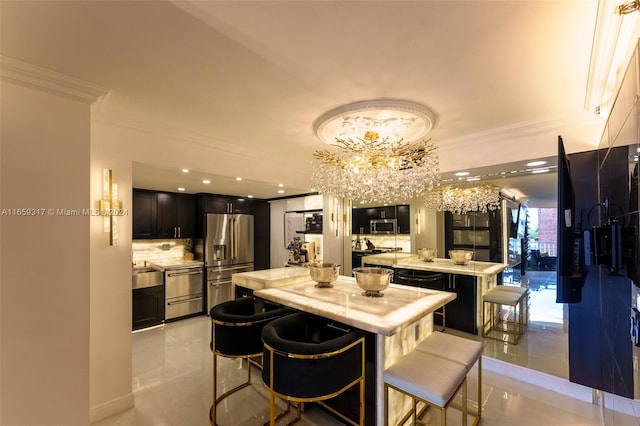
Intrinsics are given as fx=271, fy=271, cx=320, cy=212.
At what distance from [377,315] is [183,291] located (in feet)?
12.7

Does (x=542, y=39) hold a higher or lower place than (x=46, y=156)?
higher

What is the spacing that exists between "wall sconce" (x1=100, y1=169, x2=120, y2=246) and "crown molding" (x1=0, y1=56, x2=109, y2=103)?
705 mm

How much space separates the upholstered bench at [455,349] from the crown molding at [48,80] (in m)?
2.88

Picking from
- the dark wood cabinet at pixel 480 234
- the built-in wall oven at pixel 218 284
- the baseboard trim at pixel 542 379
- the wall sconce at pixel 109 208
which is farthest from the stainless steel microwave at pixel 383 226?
the wall sconce at pixel 109 208

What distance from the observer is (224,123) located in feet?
8.13

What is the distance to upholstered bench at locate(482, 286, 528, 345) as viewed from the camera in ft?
10.2

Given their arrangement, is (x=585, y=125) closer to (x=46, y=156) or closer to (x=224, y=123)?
(x=224, y=123)

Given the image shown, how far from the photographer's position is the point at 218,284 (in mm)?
4938

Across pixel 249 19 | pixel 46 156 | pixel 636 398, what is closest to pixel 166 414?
pixel 46 156

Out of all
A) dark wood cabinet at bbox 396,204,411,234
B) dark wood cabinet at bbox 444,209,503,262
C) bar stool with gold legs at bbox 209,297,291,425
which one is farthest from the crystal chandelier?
bar stool with gold legs at bbox 209,297,291,425

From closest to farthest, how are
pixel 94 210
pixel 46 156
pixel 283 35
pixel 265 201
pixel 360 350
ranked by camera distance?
pixel 283 35
pixel 46 156
pixel 360 350
pixel 94 210
pixel 265 201

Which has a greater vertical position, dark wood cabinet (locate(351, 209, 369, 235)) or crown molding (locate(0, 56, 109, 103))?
crown molding (locate(0, 56, 109, 103))

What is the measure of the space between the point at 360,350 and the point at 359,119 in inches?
69.1

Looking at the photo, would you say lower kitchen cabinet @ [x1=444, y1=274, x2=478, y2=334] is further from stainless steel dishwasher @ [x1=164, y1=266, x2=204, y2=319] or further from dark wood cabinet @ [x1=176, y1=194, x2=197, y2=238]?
dark wood cabinet @ [x1=176, y1=194, x2=197, y2=238]
